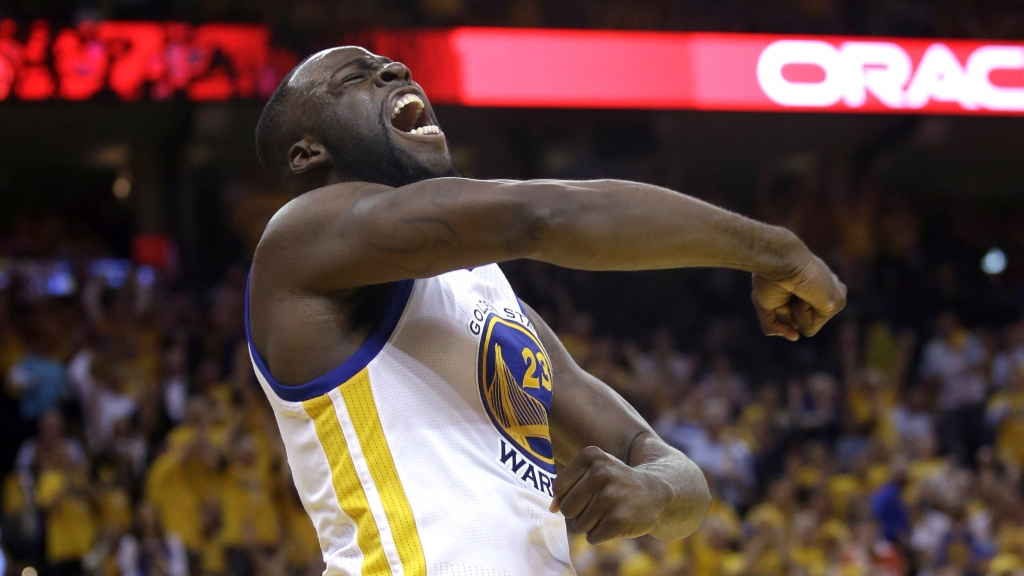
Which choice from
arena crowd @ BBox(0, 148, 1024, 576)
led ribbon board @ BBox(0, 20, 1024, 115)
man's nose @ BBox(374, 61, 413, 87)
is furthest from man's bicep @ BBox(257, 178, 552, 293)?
led ribbon board @ BBox(0, 20, 1024, 115)

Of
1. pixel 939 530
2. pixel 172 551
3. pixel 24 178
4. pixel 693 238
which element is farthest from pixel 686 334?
pixel 693 238

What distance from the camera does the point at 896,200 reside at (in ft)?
52.4

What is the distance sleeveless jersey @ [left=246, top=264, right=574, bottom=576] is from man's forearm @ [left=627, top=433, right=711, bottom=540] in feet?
0.81

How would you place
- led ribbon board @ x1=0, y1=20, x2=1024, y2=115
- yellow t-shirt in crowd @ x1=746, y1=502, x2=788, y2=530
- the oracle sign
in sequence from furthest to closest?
the oracle sign
led ribbon board @ x1=0, y1=20, x2=1024, y2=115
yellow t-shirt in crowd @ x1=746, y1=502, x2=788, y2=530

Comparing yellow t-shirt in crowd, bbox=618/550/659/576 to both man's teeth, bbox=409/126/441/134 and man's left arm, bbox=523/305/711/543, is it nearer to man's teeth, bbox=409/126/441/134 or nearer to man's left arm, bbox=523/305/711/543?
man's left arm, bbox=523/305/711/543

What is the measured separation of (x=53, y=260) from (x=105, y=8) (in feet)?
10.9

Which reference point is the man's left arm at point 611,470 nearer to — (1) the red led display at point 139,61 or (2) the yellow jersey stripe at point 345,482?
(2) the yellow jersey stripe at point 345,482

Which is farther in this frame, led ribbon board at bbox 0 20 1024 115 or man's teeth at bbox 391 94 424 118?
led ribbon board at bbox 0 20 1024 115

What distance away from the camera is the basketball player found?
7.04 feet

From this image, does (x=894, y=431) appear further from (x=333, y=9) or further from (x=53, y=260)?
(x=53, y=260)

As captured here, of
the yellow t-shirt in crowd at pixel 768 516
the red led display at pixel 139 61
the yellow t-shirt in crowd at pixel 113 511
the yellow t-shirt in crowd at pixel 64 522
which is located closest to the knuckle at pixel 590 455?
the yellow t-shirt in crowd at pixel 113 511

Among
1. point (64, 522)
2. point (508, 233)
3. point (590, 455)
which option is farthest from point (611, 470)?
point (64, 522)

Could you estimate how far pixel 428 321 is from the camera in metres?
2.36

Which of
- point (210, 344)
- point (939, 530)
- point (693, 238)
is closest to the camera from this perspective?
point (693, 238)
